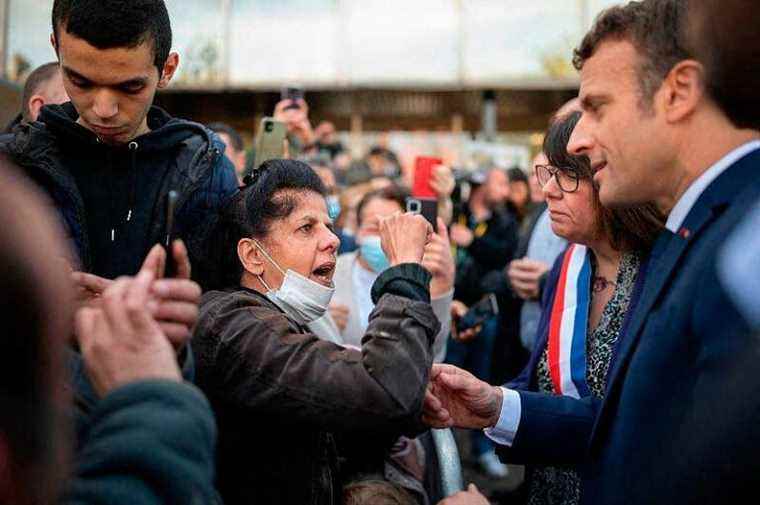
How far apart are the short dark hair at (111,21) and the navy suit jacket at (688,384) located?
1.53 m

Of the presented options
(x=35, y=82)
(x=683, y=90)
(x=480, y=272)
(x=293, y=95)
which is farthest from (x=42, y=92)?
(x=480, y=272)

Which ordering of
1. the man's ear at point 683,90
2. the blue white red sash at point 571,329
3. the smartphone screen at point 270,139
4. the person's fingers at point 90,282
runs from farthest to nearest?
1. the smartphone screen at point 270,139
2. the blue white red sash at point 571,329
3. the person's fingers at point 90,282
4. the man's ear at point 683,90

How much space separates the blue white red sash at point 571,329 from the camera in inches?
100

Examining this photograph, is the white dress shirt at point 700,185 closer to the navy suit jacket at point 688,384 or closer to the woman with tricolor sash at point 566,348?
the navy suit jacket at point 688,384

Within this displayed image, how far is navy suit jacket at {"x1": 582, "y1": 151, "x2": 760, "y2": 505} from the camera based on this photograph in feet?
4.37

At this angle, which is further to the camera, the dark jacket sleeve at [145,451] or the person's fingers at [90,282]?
the person's fingers at [90,282]

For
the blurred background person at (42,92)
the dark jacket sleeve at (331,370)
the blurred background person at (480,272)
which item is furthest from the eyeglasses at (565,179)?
the blurred background person at (480,272)

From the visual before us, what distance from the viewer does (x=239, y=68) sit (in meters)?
16.1

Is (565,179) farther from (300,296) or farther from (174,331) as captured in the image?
(174,331)

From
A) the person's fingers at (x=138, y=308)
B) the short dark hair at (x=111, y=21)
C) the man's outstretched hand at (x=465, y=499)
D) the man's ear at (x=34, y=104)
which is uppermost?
the short dark hair at (x=111, y=21)

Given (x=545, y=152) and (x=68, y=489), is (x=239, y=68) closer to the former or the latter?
(x=545, y=152)

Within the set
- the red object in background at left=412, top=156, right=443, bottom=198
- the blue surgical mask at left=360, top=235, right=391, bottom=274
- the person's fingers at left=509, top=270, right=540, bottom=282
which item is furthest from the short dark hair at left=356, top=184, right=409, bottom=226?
the person's fingers at left=509, top=270, right=540, bottom=282

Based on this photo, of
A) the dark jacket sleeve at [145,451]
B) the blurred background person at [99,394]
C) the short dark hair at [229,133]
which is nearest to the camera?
the blurred background person at [99,394]

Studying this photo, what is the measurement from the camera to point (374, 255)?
157 inches
